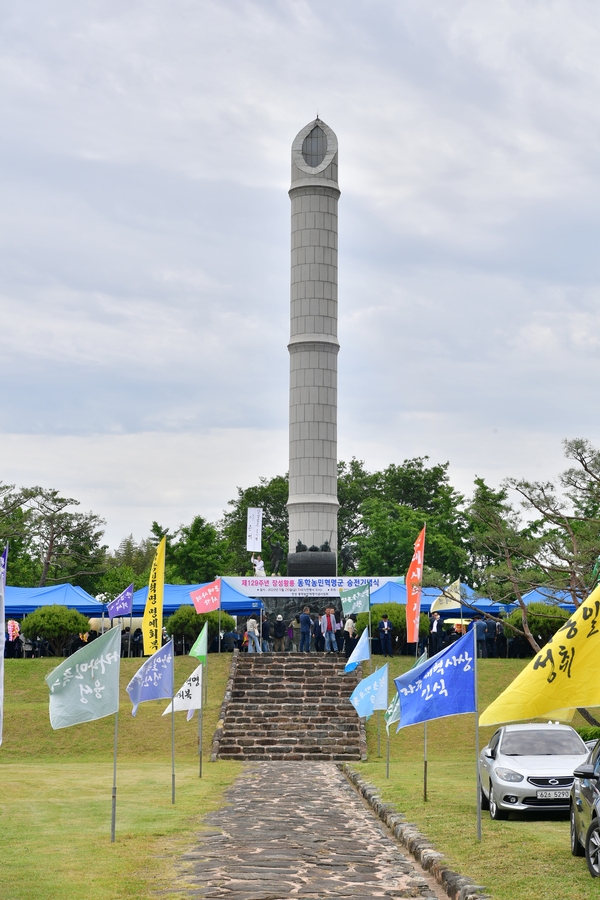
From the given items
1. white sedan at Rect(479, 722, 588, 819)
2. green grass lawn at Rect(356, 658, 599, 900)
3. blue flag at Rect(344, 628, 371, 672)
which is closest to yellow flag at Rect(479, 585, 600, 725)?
green grass lawn at Rect(356, 658, 599, 900)

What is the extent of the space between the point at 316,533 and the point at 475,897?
1542 inches

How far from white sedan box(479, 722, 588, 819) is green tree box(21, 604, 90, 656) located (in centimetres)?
2456

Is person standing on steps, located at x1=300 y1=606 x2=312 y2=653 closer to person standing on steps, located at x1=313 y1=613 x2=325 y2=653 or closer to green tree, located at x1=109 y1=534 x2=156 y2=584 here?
person standing on steps, located at x1=313 y1=613 x2=325 y2=653

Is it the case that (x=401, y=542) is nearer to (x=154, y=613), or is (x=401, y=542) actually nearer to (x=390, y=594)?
(x=390, y=594)

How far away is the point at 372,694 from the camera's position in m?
21.3

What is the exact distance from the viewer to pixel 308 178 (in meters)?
49.8

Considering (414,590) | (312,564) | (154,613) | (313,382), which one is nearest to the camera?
(154,613)

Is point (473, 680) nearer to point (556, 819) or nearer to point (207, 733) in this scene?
point (556, 819)

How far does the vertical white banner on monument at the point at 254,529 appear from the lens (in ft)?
159

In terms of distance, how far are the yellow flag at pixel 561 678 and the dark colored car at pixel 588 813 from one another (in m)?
2.49

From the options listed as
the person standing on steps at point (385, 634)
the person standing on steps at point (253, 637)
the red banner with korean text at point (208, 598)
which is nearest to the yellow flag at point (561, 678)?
the red banner with korean text at point (208, 598)

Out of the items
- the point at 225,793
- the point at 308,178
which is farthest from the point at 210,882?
the point at 308,178

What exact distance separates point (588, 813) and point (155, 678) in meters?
8.70

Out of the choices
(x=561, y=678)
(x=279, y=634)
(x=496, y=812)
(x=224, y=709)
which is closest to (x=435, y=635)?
(x=279, y=634)
